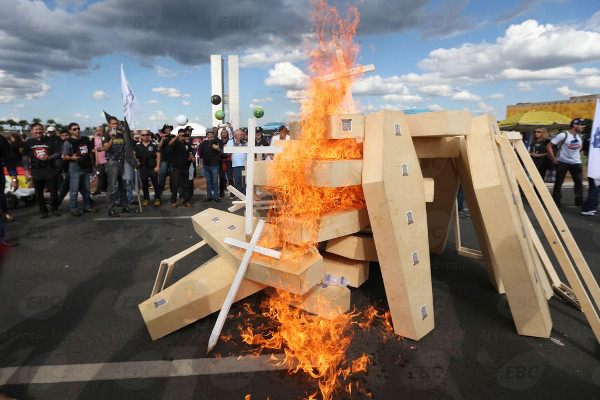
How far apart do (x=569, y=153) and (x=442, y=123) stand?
819 centimetres

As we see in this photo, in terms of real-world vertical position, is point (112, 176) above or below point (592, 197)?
above

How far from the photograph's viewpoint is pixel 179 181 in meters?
10.4

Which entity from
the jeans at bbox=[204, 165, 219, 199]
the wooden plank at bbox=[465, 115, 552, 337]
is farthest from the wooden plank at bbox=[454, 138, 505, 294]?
the jeans at bbox=[204, 165, 219, 199]

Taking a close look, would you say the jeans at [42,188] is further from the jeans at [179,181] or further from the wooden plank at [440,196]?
the wooden plank at [440,196]

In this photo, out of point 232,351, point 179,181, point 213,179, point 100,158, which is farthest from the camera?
point 213,179

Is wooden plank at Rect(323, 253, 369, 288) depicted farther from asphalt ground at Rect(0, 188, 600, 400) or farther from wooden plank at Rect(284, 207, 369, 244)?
wooden plank at Rect(284, 207, 369, 244)

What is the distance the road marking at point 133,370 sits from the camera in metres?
2.88

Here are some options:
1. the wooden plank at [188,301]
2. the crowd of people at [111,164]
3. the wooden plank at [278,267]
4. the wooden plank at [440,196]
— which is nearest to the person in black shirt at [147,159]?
the crowd of people at [111,164]

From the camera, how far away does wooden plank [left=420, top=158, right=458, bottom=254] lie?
16.0ft

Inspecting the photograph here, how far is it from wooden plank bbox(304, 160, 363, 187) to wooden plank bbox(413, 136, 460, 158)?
1.03m

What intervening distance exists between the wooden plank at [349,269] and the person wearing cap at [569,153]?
322 inches

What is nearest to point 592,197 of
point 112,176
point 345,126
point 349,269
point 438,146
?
point 438,146

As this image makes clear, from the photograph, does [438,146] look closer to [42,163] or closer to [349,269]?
[349,269]

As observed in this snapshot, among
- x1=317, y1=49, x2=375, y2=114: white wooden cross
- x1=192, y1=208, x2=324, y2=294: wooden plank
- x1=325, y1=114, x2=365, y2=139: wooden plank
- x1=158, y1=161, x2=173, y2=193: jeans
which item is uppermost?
x1=317, y1=49, x2=375, y2=114: white wooden cross
